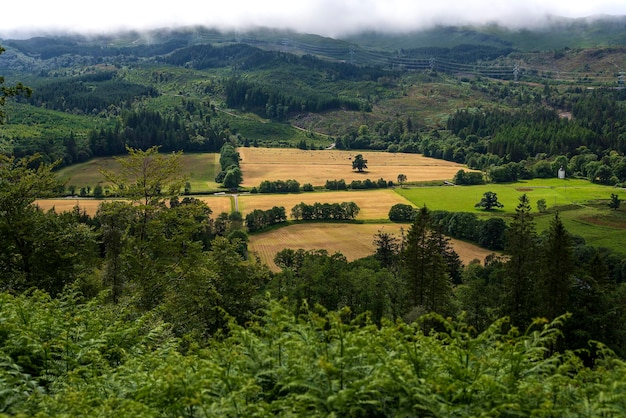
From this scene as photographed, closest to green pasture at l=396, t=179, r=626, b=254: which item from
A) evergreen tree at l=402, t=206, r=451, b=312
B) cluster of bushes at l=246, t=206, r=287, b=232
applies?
cluster of bushes at l=246, t=206, r=287, b=232

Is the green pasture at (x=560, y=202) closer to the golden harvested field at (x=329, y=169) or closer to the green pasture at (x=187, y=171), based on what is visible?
the golden harvested field at (x=329, y=169)

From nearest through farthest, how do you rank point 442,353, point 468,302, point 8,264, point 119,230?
point 442,353 < point 8,264 < point 119,230 < point 468,302

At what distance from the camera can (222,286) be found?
35.2m

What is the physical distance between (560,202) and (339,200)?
56.4 m

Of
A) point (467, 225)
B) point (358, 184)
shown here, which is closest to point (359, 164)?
point (358, 184)

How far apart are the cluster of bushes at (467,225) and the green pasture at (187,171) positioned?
2207 inches

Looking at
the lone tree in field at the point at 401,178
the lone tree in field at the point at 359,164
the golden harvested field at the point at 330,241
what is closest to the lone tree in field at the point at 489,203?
the golden harvested field at the point at 330,241

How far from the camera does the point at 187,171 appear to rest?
161m

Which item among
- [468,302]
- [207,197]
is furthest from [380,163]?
[468,302]

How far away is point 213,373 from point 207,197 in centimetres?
12278

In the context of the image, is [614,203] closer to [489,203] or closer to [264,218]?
[489,203]

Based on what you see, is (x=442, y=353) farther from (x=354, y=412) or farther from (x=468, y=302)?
(x=468, y=302)

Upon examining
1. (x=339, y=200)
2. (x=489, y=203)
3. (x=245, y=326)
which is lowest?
(x=489, y=203)

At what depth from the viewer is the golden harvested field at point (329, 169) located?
15700 cm
